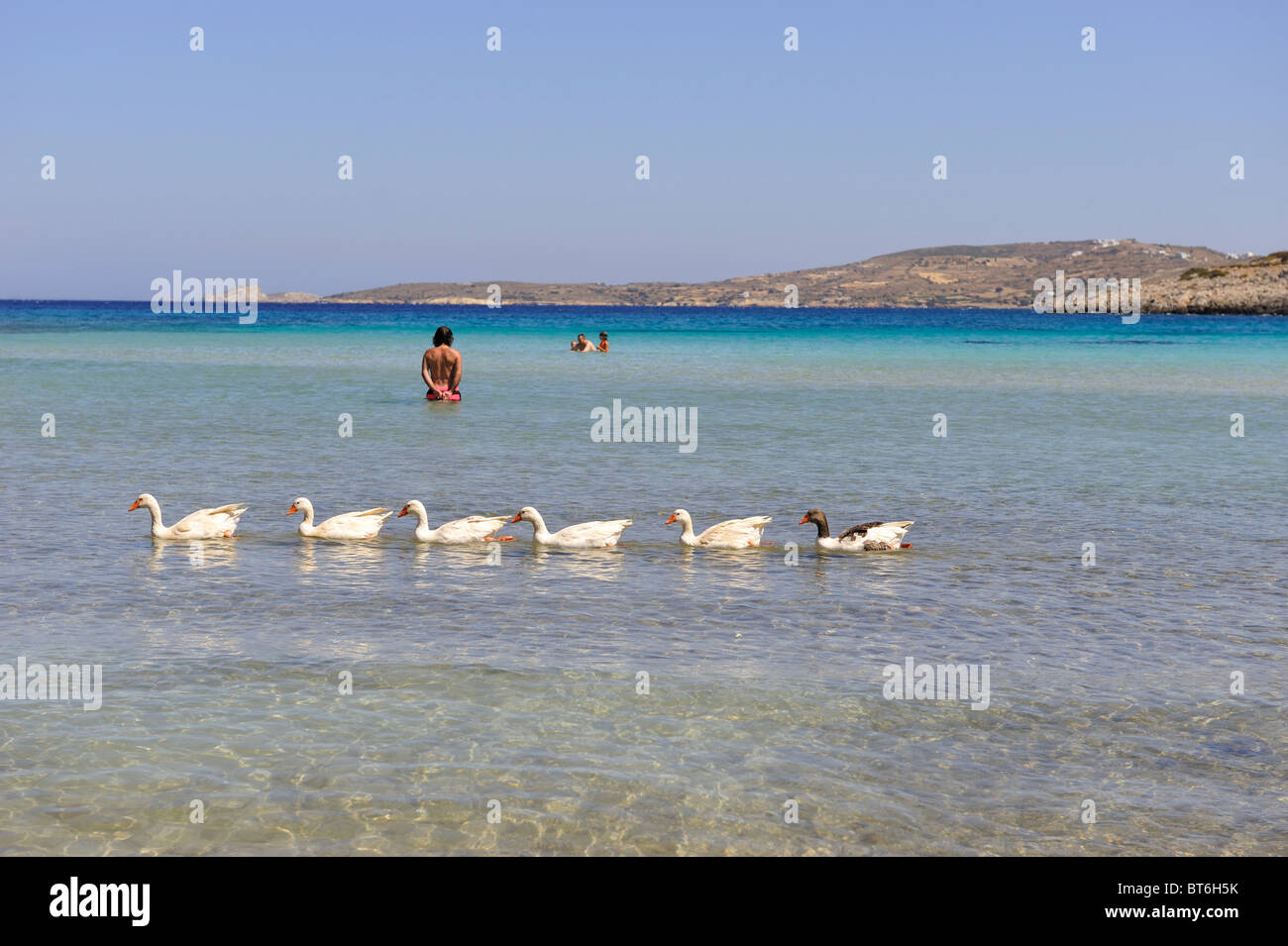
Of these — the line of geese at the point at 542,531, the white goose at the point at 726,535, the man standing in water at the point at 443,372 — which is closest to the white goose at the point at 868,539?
the line of geese at the point at 542,531

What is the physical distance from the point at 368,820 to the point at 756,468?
14.7 meters

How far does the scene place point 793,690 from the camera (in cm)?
959

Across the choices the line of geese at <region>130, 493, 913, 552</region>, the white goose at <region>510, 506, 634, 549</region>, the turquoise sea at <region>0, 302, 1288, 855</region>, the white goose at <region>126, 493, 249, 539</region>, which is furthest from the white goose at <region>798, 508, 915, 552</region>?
the white goose at <region>126, 493, 249, 539</region>

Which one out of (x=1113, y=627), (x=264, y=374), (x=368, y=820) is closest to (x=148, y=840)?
(x=368, y=820)

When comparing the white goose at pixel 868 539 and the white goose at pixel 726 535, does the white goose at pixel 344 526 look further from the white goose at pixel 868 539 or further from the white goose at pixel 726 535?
the white goose at pixel 868 539

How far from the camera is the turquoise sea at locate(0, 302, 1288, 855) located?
7.34 metres

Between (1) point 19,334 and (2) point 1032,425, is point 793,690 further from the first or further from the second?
(1) point 19,334

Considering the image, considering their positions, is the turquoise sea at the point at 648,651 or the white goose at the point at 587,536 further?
the white goose at the point at 587,536

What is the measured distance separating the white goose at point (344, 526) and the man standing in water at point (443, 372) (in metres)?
18.1

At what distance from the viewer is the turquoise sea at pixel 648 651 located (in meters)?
7.34

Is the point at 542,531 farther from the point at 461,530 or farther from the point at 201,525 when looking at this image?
the point at 201,525
